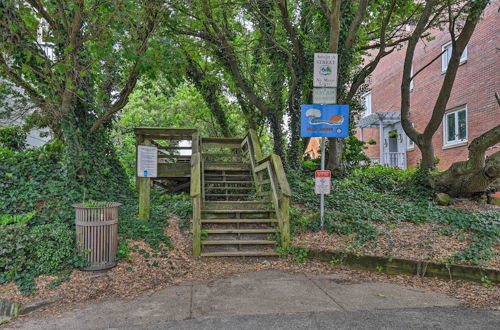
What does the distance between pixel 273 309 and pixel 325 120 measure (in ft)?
12.8

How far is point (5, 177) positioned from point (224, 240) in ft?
12.8

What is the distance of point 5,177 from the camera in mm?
5656

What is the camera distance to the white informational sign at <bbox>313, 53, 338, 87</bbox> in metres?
6.33

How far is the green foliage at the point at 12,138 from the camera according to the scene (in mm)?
7898

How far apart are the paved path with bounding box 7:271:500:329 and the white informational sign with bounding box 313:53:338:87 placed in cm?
368

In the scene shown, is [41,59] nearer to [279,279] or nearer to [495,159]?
[279,279]

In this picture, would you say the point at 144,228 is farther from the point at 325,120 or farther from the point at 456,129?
the point at 456,129

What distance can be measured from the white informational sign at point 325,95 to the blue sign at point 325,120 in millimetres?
90

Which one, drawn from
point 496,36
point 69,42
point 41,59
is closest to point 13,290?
point 41,59

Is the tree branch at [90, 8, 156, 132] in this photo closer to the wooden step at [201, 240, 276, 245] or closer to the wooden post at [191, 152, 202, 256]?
the wooden post at [191, 152, 202, 256]

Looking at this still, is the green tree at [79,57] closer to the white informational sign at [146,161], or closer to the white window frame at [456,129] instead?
the white informational sign at [146,161]

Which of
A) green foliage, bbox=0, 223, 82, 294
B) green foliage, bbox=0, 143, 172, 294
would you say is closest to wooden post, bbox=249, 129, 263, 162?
green foliage, bbox=0, 143, 172, 294

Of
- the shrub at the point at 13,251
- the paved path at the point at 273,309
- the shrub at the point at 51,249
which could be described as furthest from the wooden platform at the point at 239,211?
the shrub at the point at 13,251

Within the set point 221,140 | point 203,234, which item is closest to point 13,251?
point 203,234
